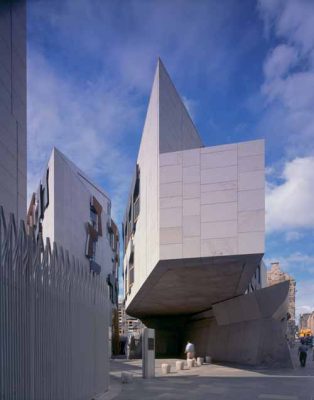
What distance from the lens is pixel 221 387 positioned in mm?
16359

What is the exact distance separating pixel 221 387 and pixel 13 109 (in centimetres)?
1257

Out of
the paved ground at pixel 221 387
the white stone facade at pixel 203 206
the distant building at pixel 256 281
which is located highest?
the white stone facade at pixel 203 206

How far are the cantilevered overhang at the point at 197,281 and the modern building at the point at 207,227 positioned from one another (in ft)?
0.16

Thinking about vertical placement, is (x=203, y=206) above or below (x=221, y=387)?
above

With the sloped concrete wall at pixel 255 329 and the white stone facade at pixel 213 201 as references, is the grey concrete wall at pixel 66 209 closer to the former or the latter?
the sloped concrete wall at pixel 255 329

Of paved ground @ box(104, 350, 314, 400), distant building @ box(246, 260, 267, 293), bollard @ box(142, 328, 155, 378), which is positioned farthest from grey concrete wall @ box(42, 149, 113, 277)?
paved ground @ box(104, 350, 314, 400)

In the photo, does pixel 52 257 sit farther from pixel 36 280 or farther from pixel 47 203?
pixel 47 203

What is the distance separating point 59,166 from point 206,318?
18941mm

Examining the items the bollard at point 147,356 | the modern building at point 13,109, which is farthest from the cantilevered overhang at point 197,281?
the modern building at point 13,109

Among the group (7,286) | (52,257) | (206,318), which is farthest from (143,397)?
(206,318)

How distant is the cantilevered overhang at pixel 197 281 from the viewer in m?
20.5

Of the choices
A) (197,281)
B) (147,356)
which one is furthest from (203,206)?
(147,356)

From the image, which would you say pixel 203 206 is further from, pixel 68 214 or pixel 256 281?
pixel 256 281

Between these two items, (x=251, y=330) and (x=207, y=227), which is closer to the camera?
(x=207, y=227)
